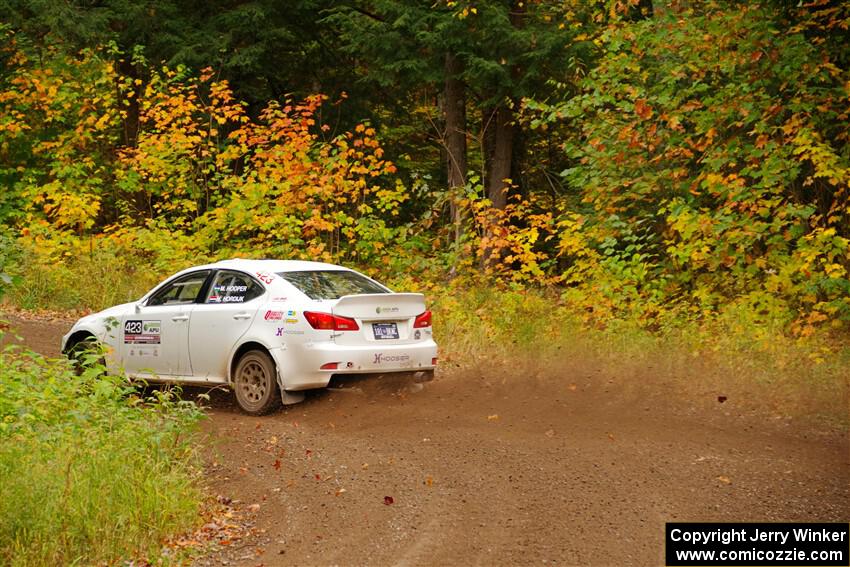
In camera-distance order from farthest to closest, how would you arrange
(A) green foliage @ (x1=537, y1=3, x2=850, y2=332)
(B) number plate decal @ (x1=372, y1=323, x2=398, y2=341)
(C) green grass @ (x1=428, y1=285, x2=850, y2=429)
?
(A) green foliage @ (x1=537, y1=3, x2=850, y2=332) → (C) green grass @ (x1=428, y1=285, x2=850, y2=429) → (B) number plate decal @ (x1=372, y1=323, x2=398, y2=341)

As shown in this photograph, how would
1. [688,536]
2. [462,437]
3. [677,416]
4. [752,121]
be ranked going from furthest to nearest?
1. [752,121]
2. [677,416]
3. [462,437]
4. [688,536]

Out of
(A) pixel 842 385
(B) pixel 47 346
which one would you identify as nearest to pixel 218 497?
(A) pixel 842 385

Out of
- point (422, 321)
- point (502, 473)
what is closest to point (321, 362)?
point (422, 321)

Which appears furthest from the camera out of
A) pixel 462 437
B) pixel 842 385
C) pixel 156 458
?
pixel 842 385

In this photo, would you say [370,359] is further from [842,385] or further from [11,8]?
[11,8]

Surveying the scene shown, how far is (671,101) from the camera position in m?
15.9

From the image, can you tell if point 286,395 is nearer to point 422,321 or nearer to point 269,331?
point 269,331

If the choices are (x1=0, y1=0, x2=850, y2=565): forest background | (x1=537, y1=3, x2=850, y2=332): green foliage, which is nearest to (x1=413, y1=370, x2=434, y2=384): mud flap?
(x1=0, y1=0, x2=850, y2=565): forest background

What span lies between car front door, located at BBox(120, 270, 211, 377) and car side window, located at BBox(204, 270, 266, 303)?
0.21 meters

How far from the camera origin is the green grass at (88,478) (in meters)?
6.39

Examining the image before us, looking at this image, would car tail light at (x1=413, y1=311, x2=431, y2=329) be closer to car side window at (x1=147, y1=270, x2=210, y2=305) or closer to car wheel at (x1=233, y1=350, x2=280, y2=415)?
car wheel at (x1=233, y1=350, x2=280, y2=415)

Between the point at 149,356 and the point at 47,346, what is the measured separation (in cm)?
440

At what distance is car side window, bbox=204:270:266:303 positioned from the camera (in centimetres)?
1132

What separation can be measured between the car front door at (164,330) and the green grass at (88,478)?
278 centimetres
